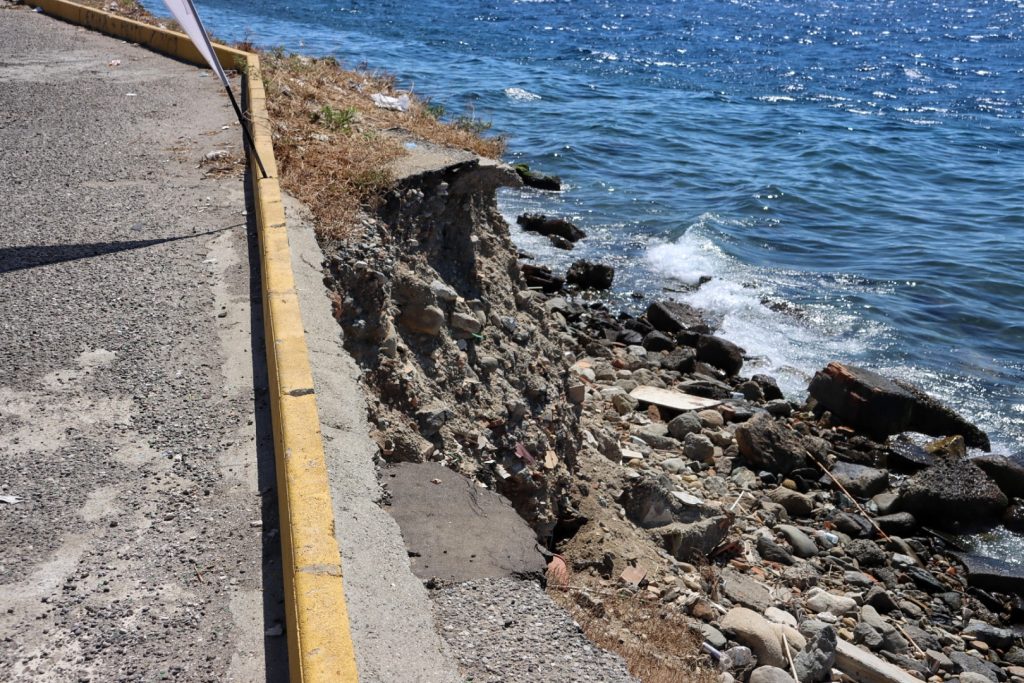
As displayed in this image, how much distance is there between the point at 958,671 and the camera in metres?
7.10

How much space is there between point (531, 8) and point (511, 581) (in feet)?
106

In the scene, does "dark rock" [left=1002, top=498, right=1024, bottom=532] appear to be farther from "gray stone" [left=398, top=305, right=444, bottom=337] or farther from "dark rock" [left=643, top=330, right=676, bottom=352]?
"gray stone" [left=398, top=305, right=444, bottom=337]

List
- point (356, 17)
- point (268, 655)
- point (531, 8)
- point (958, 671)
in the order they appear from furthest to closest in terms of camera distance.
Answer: point (531, 8), point (356, 17), point (958, 671), point (268, 655)

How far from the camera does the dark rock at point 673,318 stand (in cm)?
1256

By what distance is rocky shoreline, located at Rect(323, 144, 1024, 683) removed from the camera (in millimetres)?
6043

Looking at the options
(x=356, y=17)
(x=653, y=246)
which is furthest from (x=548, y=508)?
(x=356, y=17)

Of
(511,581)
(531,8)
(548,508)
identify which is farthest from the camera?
(531,8)

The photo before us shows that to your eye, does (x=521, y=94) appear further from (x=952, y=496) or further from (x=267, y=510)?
(x=267, y=510)

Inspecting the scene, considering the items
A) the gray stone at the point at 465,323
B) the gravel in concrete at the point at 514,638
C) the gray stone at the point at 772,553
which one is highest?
the gray stone at the point at 465,323

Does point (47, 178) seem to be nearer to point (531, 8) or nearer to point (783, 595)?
point (783, 595)

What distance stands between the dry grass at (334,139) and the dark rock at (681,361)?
11.0ft

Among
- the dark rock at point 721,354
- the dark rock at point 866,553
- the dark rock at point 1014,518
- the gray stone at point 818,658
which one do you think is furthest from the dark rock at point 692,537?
the dark rock at point 721,354

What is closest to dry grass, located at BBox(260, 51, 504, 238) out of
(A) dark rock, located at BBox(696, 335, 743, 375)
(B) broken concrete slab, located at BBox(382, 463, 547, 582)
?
(B) broken concrete slab, located at BBox(382, 463, 547, 582)

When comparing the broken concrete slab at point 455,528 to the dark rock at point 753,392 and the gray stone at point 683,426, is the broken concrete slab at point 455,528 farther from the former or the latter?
the dark rock at point 753,392
